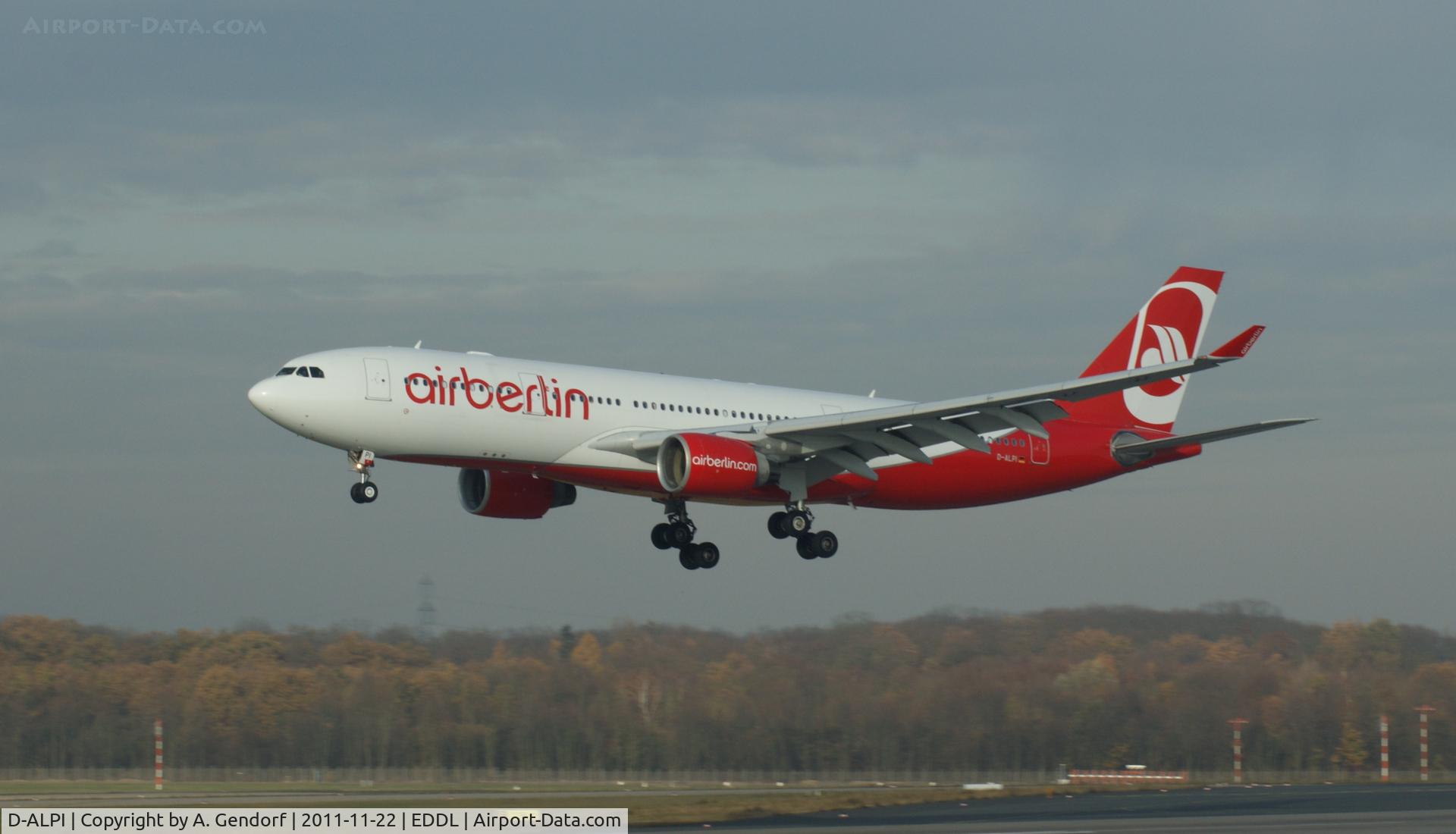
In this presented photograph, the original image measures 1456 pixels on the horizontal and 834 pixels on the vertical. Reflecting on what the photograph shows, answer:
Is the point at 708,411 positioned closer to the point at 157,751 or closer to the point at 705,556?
the point at 705,556

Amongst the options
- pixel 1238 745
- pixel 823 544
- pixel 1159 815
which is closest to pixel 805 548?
pixel 823 544

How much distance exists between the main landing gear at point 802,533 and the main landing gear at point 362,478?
10.1 m

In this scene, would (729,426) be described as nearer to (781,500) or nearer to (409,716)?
(781,500)

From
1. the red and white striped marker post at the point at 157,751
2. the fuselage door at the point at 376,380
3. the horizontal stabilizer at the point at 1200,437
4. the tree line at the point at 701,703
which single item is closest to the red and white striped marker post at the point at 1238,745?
the tree line at the point at 701,703

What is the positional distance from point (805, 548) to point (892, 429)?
394 centimetres

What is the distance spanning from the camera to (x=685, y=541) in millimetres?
45000

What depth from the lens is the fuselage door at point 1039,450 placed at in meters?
46.3

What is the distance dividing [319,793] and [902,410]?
19473 millimetres

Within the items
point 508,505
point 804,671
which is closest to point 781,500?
point 508,505

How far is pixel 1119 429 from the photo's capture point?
4819 centimetres

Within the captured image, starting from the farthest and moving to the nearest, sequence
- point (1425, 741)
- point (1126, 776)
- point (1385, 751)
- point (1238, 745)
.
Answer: point (1425, 741), point (1238, 745), point (1385, 751), point (1126, 776)

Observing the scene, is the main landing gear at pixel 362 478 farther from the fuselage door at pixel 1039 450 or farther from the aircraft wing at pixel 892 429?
the fuselage door at pixel 1039 450

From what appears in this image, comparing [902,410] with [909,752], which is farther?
[909,752]

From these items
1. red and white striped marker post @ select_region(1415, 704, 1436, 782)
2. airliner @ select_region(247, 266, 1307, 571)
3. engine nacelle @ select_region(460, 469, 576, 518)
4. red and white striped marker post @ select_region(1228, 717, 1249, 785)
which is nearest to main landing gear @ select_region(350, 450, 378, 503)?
airliner @ select_region(247, 266, 1307, 571)
